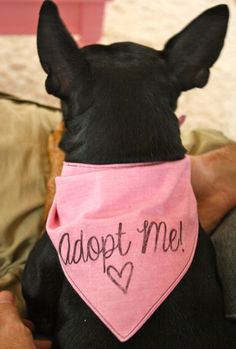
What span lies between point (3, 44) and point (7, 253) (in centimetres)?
134

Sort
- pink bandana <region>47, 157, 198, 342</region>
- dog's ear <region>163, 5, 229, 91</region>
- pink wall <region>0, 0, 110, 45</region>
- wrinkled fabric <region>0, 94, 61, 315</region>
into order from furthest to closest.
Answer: pink wall <region>0, 0, 110, 45</region>
wrinkled fabric <region>0, 94, 61, 315</region>
dog's ear <region>163, 5, 229, 91</region>
pink bandana <region>47, 157, 198, 342</region>

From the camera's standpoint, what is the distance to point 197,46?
106cm

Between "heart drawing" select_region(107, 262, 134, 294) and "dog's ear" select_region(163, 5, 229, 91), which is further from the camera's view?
"dog's ear" select_region(163, 5, 229, 91)

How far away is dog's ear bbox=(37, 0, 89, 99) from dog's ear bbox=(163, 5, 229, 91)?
21 cm

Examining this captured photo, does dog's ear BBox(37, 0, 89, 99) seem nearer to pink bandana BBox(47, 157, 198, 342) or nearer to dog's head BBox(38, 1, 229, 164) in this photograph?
dog's head BBox(38, 1, 229, 164)

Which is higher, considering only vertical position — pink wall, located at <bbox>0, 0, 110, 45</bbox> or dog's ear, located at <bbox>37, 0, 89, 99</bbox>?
dog's ear, located at <bbox>37, 0, 89, 99</bbox>

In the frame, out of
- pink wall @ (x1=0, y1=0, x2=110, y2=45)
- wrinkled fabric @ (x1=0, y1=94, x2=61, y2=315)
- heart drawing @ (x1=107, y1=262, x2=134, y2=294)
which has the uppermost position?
pink wall @ (x1=0, y1=0, x2=110, y2=45)

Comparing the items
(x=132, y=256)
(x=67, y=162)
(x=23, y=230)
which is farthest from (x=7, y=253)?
(x=132, y=256)

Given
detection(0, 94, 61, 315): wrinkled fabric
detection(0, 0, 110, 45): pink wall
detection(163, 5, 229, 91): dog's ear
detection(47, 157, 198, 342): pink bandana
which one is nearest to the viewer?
detection(47, 157, 198, 342): pink bandana

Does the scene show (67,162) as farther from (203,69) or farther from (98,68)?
(203,69)

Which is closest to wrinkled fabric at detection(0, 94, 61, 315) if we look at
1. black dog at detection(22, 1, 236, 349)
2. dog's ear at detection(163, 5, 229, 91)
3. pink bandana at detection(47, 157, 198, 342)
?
black dog at detection(22, 1, 236, 349)

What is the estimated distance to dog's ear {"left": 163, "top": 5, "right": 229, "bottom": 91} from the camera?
104cm

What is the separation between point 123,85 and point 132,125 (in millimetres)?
89

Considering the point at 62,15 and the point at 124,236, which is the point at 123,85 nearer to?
the point at 124,236
